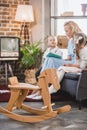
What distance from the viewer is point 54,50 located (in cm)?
561

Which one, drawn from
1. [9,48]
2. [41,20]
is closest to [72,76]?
[9,48]

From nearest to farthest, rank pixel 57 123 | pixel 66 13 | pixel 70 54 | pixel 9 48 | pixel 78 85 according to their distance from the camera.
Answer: pixel 57 123 → pixel 78 85 → pixel 70 54 → pixel 9 48 → pixel 66 13

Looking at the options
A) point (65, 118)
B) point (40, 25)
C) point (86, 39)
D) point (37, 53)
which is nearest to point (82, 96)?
point (65, 118)

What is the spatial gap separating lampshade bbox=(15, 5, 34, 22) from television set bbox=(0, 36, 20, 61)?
441mm

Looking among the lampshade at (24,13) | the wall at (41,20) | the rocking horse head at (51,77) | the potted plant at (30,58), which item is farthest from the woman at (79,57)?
the wall at (41,20)

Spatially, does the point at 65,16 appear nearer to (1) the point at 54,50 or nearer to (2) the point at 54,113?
(1) the point at 54,50

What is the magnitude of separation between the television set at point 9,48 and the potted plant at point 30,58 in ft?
0.56

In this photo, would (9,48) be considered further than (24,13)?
No

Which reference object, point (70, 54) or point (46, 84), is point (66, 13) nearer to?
point (70, 54)

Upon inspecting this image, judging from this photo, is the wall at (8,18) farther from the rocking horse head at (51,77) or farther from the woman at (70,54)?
the rocking horse head at (51,77)

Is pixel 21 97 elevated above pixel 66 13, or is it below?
below

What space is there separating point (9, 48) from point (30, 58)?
48 centimetres

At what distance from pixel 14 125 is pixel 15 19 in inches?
147

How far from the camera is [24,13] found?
6.57 metres
